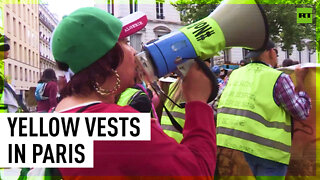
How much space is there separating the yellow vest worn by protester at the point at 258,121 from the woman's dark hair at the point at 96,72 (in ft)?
5.86

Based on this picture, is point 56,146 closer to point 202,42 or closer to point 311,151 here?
point 202,42

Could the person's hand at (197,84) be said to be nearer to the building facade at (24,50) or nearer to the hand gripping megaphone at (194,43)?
the hand gripping megaphone at (194,43)

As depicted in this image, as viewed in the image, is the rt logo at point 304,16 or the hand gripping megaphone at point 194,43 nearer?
the hand gripping megaphone at point 194,43

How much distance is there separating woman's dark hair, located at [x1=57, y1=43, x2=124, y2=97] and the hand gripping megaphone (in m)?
0.08

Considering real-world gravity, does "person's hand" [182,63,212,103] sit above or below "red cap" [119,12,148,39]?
below

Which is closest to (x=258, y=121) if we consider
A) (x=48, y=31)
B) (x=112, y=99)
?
(x=112, y=99)

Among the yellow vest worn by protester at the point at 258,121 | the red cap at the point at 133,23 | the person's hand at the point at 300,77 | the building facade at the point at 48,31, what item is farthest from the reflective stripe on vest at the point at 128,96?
the person's hand at the point at 300,77

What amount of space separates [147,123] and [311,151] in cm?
222

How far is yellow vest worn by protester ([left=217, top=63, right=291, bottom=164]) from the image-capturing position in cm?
286

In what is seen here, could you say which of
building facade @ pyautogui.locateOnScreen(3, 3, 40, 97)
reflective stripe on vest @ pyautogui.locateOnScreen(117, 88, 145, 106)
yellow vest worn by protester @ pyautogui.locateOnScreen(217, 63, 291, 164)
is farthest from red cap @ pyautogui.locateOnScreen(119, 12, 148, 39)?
building facade @ pyautogui.locateOnScreen(3, 3, 40, 97)

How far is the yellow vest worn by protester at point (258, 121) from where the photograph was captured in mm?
2863

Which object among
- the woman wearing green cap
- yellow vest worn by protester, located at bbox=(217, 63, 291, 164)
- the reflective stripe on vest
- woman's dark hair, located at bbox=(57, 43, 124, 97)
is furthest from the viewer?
yellow vest worn by protester, located at bbox=(217, 63, 291, 164)

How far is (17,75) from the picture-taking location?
1060 inches
